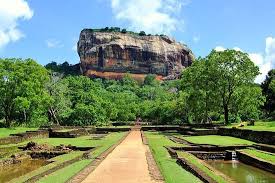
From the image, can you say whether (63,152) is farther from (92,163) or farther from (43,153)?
(92,163)

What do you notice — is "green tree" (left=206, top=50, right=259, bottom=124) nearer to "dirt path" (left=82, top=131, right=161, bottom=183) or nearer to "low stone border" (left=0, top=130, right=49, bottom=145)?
"low stone border" (left=0, top=130, right=49, bottom=145)

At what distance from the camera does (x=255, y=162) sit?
2244 centimetres

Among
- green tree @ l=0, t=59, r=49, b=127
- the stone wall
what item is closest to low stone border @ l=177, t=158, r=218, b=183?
the stone wall

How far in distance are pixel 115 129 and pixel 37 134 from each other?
19.3m

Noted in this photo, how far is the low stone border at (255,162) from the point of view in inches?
791

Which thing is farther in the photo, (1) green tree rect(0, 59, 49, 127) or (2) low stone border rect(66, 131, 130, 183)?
(1) green tree rect(0, 59, 49, 127)

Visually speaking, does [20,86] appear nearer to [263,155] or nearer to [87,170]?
[263,155]

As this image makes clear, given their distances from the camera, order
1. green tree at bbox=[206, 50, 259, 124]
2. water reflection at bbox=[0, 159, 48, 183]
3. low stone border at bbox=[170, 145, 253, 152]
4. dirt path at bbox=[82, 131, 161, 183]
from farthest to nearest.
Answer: green tree at bbox=[206, 50, 259, 124] → low stone border at bbox=[170, 145, 253, 152] → water reflection at bbox=[0, 159, 48, 183] → dirt path at bbox=[82, 131, 161, 183]

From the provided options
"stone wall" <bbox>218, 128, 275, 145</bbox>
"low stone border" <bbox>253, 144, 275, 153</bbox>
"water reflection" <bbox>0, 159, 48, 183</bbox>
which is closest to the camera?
"water reflection" <bbox>0, 159, 48, 183</bbox>

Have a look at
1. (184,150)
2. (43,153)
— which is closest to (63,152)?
(43,153)

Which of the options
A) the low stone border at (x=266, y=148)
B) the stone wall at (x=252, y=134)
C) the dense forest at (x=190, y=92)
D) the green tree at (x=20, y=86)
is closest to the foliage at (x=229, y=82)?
the dense forest at (x=190, y=92)

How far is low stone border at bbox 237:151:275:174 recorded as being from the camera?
20.1m

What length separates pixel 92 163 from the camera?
20.2 meters

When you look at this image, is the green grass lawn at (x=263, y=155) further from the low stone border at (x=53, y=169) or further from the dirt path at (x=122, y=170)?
the low stone border at (x=53, y=169)
